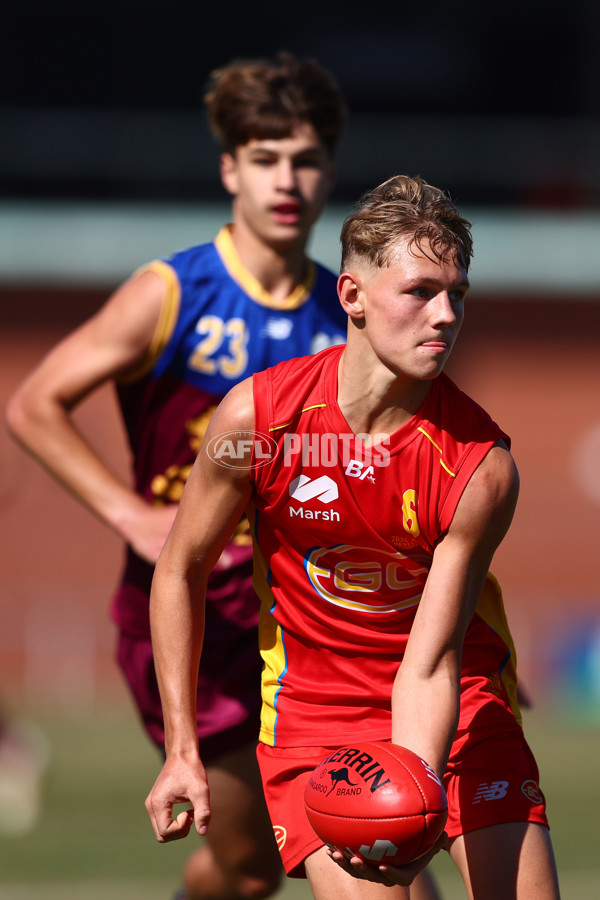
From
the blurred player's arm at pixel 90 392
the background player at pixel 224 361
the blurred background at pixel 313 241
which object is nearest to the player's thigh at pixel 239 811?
the background player at pixel 224 361

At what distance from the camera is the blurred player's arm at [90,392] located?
4.19 m

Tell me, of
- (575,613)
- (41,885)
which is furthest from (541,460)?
(41,885)

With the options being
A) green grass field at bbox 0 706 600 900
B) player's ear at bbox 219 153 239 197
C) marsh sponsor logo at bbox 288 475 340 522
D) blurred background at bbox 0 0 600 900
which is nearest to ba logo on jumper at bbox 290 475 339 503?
marsh sponsor logo at bbox 288 475 340 522

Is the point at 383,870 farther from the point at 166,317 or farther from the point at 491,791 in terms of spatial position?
the point at 166,317

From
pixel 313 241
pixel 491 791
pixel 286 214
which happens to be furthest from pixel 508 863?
pixel 313 241

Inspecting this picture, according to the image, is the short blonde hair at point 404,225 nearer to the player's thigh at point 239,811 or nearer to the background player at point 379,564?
the background player at point 379,564

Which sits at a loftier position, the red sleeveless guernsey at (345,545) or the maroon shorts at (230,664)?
the red sleeveless guernsey at (345,545)

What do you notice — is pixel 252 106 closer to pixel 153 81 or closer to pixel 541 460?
pixel 541 460

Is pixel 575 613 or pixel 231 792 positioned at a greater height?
pixel 231 792

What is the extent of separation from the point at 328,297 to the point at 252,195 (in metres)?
0.43

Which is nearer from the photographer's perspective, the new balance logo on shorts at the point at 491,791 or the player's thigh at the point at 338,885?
the player's thigh at the point at 338,885

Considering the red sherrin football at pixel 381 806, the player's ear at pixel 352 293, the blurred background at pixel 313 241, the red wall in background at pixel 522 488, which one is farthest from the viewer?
the red wall in background at pixel 522 488

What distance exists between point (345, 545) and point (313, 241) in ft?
42.5

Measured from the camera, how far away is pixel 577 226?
1636cm
